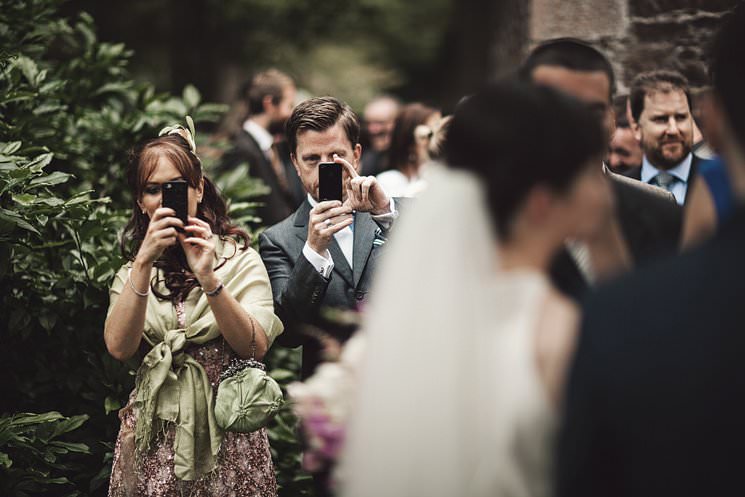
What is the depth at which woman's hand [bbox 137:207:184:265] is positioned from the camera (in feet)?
10.5

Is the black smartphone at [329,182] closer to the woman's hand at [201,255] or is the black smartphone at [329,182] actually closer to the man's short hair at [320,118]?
the man's short hair at [320,118]

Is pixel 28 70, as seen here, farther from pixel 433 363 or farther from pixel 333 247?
pixel 433 363

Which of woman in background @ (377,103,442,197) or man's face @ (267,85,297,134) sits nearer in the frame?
woman in background @ (377,103,442,197)

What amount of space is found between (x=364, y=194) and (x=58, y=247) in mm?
1723

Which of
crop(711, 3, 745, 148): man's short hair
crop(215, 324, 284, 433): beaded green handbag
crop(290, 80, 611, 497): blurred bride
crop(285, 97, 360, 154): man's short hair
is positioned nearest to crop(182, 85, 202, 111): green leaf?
crop(285, 97, 360, 154): man's short hair

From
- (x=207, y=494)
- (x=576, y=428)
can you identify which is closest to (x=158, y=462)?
(x=207, y=494)

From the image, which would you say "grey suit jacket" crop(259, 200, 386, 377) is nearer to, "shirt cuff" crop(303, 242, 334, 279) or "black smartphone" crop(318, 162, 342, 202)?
"shirt cuff" crop(303, 242, 334, 279)

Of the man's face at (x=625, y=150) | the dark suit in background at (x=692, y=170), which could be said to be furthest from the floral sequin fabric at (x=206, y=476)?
the man's face at (x=625, y=150)

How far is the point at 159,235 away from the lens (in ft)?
10.5

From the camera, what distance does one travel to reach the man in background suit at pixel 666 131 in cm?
492

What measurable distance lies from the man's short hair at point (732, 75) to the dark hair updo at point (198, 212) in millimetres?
2077

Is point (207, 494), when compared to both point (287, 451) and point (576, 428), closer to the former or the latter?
point (287, 451)

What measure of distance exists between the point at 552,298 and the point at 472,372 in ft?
0.82

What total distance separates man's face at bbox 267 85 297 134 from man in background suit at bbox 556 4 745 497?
600cm
